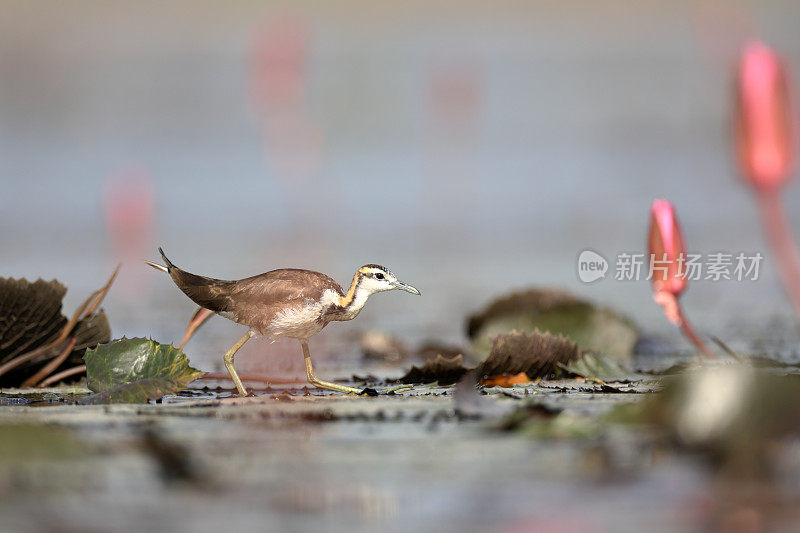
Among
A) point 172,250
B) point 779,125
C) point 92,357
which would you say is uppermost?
point 172,250

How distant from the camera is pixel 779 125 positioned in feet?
6.73

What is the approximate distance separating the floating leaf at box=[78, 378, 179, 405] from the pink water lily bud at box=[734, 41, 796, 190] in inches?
59.6

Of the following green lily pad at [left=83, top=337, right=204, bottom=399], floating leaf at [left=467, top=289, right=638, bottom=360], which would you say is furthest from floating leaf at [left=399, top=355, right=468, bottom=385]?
floating leaf at [left=467, top=289, right=638, bottom=360]

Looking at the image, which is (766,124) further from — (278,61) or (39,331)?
(278,61)

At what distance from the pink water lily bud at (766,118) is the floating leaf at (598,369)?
136 centimetres

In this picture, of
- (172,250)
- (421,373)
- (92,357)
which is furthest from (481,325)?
(172,250)

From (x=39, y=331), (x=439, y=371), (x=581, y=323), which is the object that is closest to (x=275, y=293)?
(x=439, y=371)

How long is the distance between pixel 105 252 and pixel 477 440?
37.6 ft

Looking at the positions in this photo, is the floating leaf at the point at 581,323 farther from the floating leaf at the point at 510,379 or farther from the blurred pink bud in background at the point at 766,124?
the blurred pink bud in background at the point at 766,124

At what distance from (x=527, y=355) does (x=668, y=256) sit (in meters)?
0.87

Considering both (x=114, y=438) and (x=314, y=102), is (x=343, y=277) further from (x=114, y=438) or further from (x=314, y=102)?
(x=314, y=102)

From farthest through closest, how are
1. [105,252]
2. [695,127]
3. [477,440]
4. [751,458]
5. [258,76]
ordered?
[695,127] < [105,252] < [258,76] < [477,440] < [751,458]

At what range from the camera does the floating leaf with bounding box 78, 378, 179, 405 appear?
2777 millimetres

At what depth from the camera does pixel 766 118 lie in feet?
6.73
